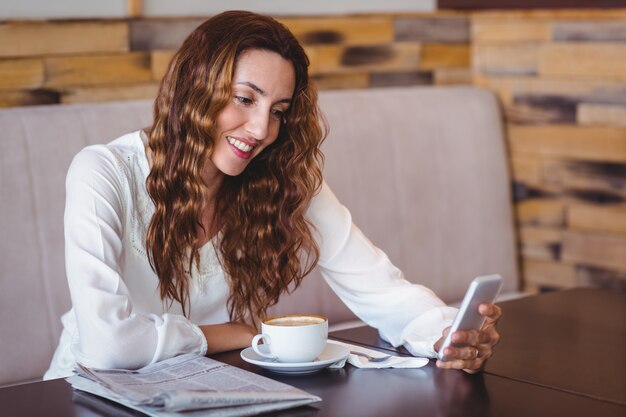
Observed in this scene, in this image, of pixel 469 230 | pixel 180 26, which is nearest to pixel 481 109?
pixel 469 230

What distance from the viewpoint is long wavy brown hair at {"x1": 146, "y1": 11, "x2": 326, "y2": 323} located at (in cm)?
178

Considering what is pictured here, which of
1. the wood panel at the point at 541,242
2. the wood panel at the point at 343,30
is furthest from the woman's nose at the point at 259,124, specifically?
the wood panel at the point at 541,242

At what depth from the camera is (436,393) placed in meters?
1.40

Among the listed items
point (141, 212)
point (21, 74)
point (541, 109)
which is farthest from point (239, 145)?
point (541, 109)

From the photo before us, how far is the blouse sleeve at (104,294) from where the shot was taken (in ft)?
5.03

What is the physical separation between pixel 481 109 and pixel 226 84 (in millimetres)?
1612

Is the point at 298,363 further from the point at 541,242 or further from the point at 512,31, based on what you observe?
the point at 512,31

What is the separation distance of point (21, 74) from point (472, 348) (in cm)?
145

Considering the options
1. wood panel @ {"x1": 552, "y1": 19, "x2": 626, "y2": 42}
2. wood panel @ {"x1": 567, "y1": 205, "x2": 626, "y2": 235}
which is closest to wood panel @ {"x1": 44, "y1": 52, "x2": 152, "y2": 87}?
wood panel @ {"x1": 552, "y1": 19, "x2": 626, "y2": 42}

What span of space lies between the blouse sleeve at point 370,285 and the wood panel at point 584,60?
141 centimetres

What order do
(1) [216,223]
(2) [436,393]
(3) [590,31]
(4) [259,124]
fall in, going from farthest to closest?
(3) [590,31]
(1) [216,223]
(4) [259,124]
(2) [436,393]

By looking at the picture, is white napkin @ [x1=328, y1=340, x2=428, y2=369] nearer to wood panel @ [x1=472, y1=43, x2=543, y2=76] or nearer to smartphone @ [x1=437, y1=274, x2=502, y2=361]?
smartphone @ [x1=437, y1=274, x2=502, y2=361]

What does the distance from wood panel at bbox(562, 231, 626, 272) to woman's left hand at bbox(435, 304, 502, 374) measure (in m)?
1.64

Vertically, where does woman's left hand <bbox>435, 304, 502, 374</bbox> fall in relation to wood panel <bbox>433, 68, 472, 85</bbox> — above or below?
below
